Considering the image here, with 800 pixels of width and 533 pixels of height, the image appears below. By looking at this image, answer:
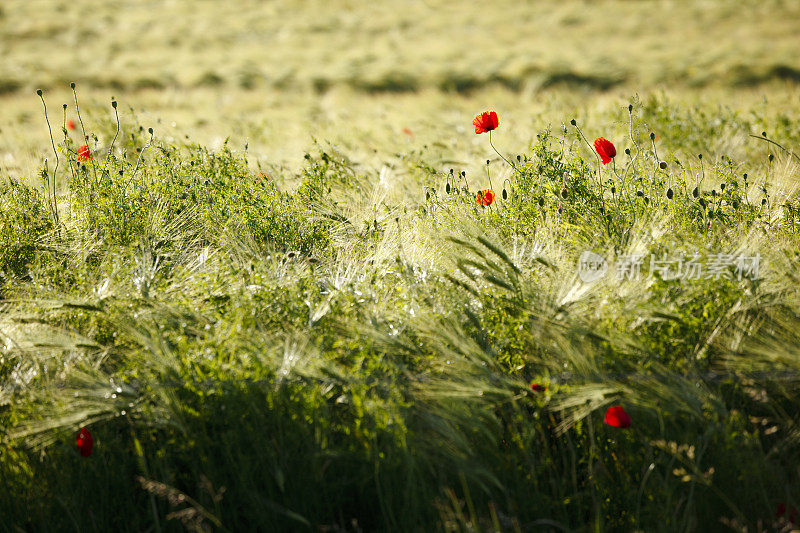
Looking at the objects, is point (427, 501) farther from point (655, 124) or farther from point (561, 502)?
point (655, 124)

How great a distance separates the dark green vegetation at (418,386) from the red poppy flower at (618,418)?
0.09m

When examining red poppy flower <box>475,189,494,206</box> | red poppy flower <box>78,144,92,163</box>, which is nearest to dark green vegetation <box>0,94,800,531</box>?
red poppy flower <box>475,189,494,206</box>

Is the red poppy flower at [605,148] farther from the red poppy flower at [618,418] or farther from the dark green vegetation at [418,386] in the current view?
the red poppy flower at [618,418]

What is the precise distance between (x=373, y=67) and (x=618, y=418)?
9547 mm

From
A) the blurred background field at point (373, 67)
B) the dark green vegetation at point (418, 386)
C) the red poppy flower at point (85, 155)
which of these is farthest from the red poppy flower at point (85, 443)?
the blurred background field at point (373, 67)

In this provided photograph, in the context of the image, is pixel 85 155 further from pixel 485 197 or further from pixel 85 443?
pixel 485 197

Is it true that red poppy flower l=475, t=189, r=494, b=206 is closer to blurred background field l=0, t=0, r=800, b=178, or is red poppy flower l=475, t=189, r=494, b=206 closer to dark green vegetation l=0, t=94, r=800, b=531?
dark green vegetation l=0, t=94, r=800, b=531

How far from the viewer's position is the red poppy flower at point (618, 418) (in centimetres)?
172

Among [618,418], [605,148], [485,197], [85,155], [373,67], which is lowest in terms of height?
[618,418]

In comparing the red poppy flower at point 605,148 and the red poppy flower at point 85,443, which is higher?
the red poppy flower at point 605,148

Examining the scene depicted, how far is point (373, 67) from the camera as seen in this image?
10477mm

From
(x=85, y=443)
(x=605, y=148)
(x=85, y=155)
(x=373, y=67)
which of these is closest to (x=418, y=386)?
(x=85, y=443)

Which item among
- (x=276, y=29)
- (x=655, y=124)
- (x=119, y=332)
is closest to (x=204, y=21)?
(x=276, y=29)

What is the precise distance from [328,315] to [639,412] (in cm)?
102
